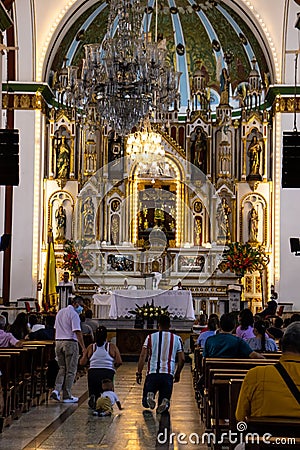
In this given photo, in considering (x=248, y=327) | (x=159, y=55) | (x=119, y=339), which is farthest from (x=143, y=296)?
(x=248, y=327)

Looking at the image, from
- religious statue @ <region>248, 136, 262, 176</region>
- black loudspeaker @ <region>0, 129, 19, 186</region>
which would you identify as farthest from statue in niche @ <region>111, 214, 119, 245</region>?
black loudspeaker @ <region>0, 129, 19, 186</region>

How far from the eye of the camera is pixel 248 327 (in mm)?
11570

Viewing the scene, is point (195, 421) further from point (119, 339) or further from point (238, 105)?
point (238, 105)

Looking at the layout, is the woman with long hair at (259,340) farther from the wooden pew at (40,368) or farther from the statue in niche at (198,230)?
the statue in niche at (198,230)

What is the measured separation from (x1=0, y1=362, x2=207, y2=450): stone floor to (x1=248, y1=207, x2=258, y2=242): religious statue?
13.5 meters

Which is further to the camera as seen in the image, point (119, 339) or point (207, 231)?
point (207, 231)

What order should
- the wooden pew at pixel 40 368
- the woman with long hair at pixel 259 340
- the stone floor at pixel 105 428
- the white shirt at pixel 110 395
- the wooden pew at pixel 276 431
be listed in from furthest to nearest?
the wooden pew at pixel 40 368
the white shirt at pixel 110 395
the woman with long hair at pixel 259 340
the stone floor at pixel 105 428
the wooden pew at pixel 276 431

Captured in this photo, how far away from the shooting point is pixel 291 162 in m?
16.9

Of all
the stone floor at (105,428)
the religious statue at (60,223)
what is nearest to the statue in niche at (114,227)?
the religious statue at (60,223)

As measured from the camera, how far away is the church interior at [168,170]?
992 inches

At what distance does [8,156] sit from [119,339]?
618cm

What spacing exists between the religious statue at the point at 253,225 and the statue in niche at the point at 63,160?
5.42m

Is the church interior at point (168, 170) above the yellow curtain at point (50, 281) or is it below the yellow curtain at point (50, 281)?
above

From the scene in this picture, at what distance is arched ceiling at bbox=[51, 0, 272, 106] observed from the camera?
26.7 metres
